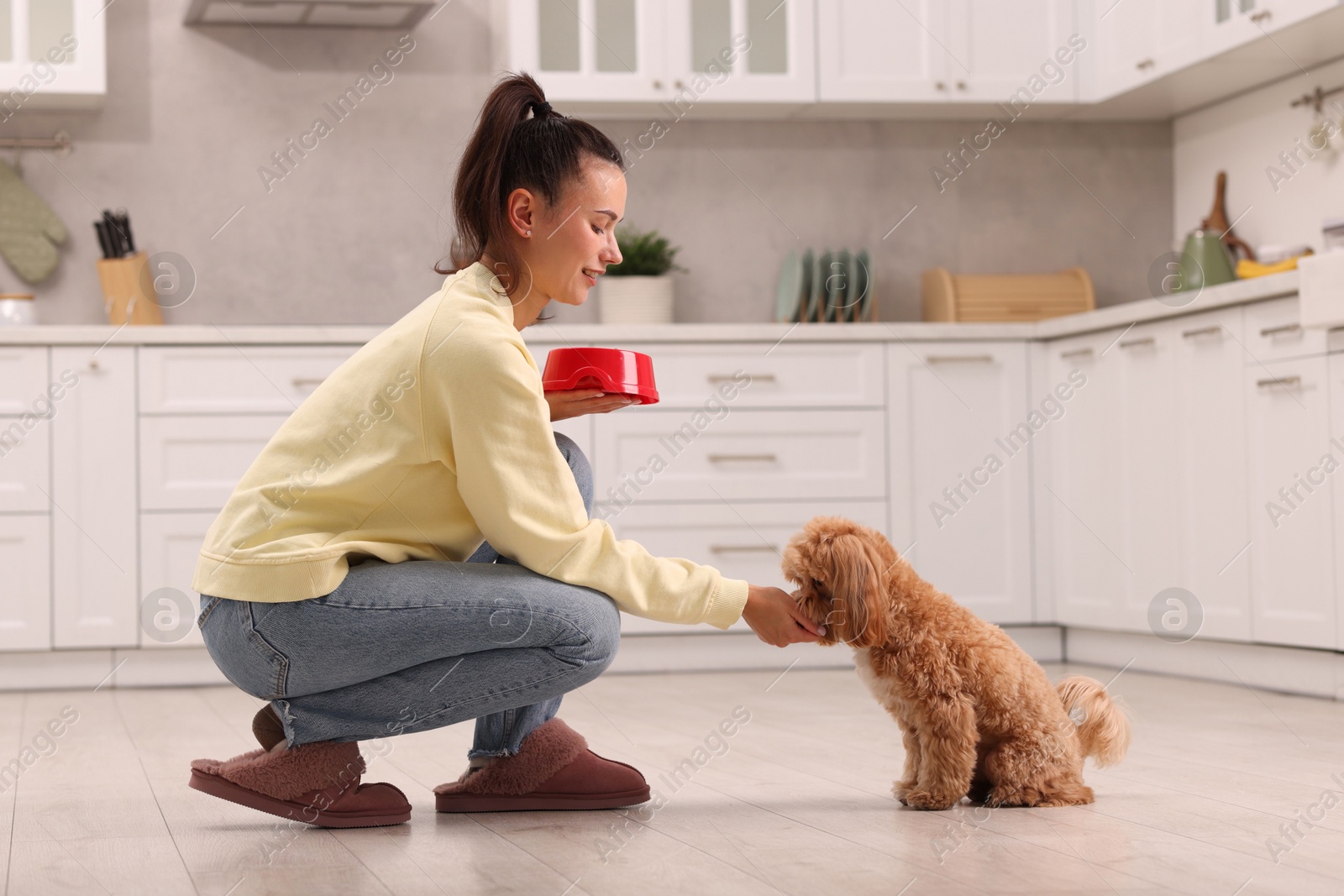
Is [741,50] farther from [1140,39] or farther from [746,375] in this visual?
[1140,39]

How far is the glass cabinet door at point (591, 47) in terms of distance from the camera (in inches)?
164

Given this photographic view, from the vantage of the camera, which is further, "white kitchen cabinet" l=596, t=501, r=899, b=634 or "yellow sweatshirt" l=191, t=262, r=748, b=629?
"white kitchen cabinet" l=596, t=501, r=899, b=634

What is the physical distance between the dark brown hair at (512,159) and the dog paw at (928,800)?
86cm

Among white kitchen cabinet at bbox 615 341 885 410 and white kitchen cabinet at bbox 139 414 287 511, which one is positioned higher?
white kitchen cabinet at bbox 615 341 885 410

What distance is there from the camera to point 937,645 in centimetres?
191

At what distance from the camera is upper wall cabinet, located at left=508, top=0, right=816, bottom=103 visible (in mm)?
4180

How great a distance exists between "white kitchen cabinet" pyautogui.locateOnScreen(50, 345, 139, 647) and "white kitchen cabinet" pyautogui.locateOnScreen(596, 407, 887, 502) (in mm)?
1234

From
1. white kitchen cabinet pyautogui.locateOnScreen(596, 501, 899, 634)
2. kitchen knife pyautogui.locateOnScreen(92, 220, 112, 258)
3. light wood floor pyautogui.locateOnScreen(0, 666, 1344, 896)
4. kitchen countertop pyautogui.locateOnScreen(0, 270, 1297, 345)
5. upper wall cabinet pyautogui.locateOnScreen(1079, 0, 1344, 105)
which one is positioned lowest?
light wood floor pyautogui.locateOnScreen(0, 666, 1344, 896)

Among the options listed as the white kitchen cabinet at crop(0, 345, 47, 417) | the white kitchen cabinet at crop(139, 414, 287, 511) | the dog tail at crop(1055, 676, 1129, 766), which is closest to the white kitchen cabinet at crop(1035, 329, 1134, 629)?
the dog tail at crop(1055, 676, 1129, 766)

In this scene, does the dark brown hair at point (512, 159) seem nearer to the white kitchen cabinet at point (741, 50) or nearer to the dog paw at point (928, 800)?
the dog paw at point (928, 800)

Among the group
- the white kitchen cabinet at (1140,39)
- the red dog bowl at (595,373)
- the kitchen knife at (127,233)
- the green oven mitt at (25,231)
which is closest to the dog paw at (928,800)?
the red dog bowl at (595,373)

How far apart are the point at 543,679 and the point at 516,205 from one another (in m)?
0.60

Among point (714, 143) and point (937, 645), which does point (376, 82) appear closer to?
point (714, 143)

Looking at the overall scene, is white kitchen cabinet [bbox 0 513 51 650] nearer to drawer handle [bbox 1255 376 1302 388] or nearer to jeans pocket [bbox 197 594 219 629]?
jeans pocket [bbox 197 594 219 629]
